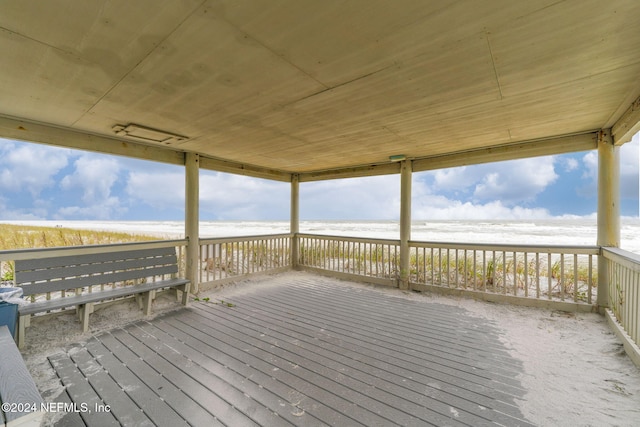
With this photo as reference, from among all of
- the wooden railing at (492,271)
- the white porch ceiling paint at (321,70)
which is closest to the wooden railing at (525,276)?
the wooden railing at (492,271)

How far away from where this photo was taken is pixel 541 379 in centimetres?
214

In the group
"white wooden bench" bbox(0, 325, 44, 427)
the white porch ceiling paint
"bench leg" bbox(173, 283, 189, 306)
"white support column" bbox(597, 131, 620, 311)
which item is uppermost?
the white porch ceiling paint

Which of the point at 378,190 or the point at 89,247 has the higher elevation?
the point at 378,190

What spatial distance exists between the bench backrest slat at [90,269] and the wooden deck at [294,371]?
2.68 ft

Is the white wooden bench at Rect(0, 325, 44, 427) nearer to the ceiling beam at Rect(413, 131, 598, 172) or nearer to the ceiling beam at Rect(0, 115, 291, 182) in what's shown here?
the ceiling beam at Rect(0, 115, 291, 182)

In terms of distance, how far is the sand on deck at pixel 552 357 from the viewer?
1.78 m

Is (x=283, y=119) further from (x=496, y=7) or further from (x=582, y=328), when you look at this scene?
(x=582, y=328)

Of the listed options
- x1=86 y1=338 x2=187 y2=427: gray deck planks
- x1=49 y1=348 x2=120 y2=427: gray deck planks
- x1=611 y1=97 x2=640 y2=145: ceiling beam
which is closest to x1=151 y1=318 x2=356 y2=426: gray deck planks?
x1=86 y1=338 x2=187 y2=427: gray deck planks

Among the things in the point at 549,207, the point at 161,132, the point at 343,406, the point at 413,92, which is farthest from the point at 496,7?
the point at 549,207

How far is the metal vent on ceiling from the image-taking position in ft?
10.8

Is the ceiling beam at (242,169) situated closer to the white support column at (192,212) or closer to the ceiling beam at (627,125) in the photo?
the white support column at (192,212)

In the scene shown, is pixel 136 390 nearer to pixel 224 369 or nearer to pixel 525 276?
pixel 224 369

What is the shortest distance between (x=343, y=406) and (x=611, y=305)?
12.8ft

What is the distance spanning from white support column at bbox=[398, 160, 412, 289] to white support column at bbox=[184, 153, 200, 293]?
388 cm
